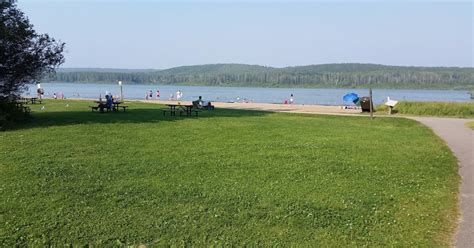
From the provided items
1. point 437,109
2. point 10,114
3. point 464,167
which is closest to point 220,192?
point 464,167

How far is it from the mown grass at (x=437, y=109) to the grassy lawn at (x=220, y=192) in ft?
56.1

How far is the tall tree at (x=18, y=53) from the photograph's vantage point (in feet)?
54.6

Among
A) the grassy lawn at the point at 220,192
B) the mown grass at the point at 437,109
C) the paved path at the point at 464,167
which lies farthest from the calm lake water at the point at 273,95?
the paved path at the point at 464,167

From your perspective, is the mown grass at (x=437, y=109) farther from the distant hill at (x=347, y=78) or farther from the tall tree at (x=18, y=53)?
A: the distant hill at (x=347, y=78)

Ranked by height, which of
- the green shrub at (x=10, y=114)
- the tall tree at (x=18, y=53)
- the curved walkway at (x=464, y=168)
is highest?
the tall tree at (x=18, y=53)

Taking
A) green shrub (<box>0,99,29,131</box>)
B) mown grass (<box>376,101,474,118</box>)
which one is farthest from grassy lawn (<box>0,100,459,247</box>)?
mown grass (<box>376,101,474,118</box>)

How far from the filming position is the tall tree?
656 inches

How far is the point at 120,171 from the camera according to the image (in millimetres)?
9125

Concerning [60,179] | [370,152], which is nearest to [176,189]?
[60,179]

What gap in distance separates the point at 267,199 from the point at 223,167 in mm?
2405

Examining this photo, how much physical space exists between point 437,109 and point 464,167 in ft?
67.8

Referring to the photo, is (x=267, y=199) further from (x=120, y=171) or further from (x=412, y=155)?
(x=412, y=155)

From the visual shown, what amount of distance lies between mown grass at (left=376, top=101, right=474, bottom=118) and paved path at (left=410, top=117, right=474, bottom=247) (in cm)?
879

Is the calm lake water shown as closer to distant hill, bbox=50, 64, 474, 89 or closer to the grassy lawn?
distant hill, bbox=50, 64, 474, 89
